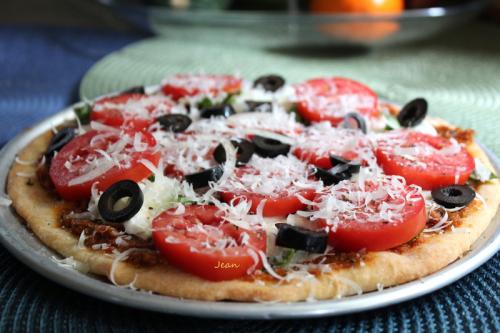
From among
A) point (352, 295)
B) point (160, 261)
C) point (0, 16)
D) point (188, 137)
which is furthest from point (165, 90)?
point (0, 16)

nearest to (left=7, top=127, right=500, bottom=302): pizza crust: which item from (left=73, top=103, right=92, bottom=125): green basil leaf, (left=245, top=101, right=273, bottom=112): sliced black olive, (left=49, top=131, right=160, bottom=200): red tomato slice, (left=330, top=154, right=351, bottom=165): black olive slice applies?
(left=49, top=131, right=160, bottom=200): red tomato slice

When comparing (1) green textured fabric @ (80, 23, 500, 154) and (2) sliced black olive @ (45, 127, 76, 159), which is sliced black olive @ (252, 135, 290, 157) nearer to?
(2) sliced black olive @ (45, 127, 76, 159)

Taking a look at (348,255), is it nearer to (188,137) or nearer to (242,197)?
(242,197)

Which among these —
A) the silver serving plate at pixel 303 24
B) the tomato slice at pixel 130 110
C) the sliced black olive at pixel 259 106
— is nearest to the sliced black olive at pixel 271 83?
the sliced black olive at pixel 259 106

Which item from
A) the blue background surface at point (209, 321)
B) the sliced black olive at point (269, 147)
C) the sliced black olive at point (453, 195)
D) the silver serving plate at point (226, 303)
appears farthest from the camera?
the sliced black olive at point (269, 147)

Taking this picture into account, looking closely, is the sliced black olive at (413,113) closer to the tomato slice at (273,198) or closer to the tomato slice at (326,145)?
the tomato slice at (326,145)

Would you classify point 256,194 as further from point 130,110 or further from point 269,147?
point 130,110
